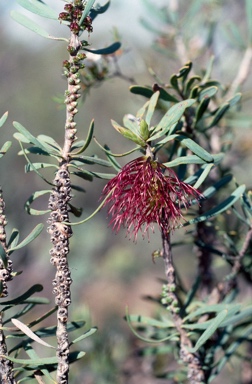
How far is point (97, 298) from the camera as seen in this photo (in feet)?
10.9

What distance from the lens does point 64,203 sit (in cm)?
31

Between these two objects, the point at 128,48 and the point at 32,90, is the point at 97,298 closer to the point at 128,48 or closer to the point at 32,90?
the point at 32,90

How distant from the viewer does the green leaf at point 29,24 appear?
33 cm

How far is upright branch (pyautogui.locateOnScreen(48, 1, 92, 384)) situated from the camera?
31 cm

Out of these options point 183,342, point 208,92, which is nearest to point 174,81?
point 208,92

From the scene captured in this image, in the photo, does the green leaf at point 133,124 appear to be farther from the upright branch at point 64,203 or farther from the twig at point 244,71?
the twig at point 244,71

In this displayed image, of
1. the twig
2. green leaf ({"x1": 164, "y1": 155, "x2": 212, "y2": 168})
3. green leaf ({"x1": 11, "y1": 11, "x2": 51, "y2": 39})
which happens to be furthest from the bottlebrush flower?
the twig

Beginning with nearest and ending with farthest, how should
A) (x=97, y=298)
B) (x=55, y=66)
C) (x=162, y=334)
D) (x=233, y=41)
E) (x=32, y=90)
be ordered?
1. (x=162, y=334)
2. (x=233, y=41)
3. (x=97, y=298)
4. (x=32, y=90)
5. (x=55, y=66)

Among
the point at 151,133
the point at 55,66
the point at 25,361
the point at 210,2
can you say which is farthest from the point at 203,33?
the point at 55,66

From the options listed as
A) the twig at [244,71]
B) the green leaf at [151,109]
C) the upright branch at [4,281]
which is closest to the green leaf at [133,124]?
the green leaf at [151,109]

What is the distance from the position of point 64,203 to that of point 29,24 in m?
0.14

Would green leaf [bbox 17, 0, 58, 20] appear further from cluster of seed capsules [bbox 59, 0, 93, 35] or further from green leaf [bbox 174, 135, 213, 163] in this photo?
green leaf [bbox 174, 135, 213, 163]

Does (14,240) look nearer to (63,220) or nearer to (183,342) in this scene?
(63,220)

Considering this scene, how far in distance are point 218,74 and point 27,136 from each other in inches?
22.0
